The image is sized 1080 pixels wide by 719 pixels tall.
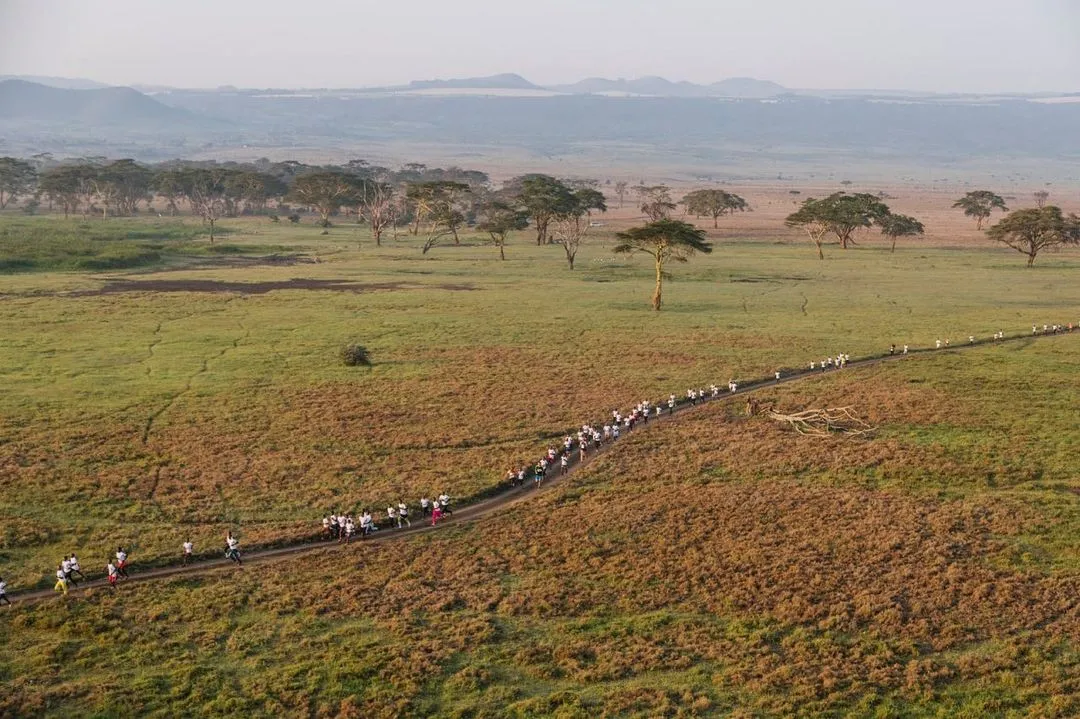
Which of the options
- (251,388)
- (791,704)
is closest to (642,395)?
(251,388)

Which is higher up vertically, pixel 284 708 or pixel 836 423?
pixel 836 423

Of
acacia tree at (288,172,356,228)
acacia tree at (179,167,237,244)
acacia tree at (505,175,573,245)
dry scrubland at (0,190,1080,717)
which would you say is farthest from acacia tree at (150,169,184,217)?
dry scrubland at (0,190,1080,717)

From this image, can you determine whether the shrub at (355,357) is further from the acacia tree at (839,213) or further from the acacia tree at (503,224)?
the acacia tree at (839,213)

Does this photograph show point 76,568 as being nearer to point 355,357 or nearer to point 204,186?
point 355,357

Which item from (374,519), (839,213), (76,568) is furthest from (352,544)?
(839,213)

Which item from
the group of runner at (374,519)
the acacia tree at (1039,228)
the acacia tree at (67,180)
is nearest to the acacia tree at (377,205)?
the acacia tree at (67,180)

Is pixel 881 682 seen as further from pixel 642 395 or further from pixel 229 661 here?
pixel 642 395
